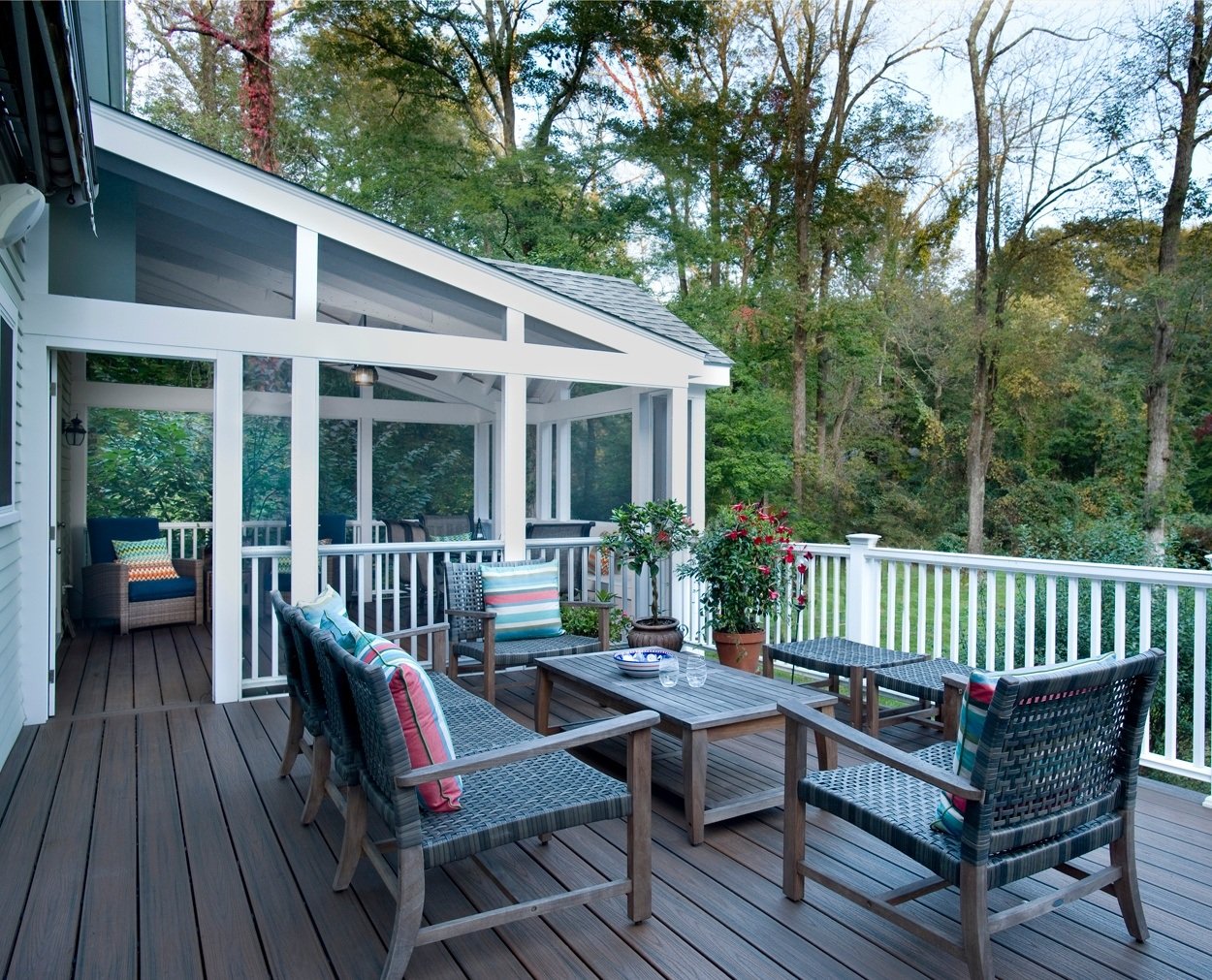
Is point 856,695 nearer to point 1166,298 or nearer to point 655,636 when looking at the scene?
point 655,636

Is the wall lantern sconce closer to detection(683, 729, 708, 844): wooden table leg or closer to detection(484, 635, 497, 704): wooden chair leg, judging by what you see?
detection(484, 635, 497, 704): wooden chair leg

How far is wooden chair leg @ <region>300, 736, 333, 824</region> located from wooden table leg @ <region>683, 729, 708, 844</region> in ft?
4.44

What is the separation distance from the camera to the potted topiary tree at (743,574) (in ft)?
17.5

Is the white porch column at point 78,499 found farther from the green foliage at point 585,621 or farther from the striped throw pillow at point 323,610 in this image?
the striped throw pillow at point 323,610

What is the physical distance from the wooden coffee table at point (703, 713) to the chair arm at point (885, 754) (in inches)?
12.3

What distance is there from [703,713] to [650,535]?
8.50 ft

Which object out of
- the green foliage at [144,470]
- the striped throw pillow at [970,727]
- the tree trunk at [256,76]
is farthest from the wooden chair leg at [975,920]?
the tree trunk at [256,76]

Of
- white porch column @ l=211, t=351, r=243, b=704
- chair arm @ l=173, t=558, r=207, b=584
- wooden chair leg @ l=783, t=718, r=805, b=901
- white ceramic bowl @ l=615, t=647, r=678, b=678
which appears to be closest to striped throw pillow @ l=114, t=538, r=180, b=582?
chair arm @ l=173, t=558, r=207, b=584

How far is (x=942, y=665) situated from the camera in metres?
4.24

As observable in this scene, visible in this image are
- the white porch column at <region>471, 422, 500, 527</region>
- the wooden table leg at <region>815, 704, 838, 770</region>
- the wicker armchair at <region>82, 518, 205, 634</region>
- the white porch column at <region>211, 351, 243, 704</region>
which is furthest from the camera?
the white porch column at <region>471, 422, 500, 527</region>

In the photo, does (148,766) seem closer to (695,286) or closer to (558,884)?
(558,884)

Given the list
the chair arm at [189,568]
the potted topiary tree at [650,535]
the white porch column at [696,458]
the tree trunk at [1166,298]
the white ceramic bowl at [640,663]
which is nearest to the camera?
the white ceramic bowl at [640,663]

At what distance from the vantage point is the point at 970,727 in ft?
7.11

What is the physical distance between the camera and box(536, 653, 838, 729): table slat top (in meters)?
3.24
